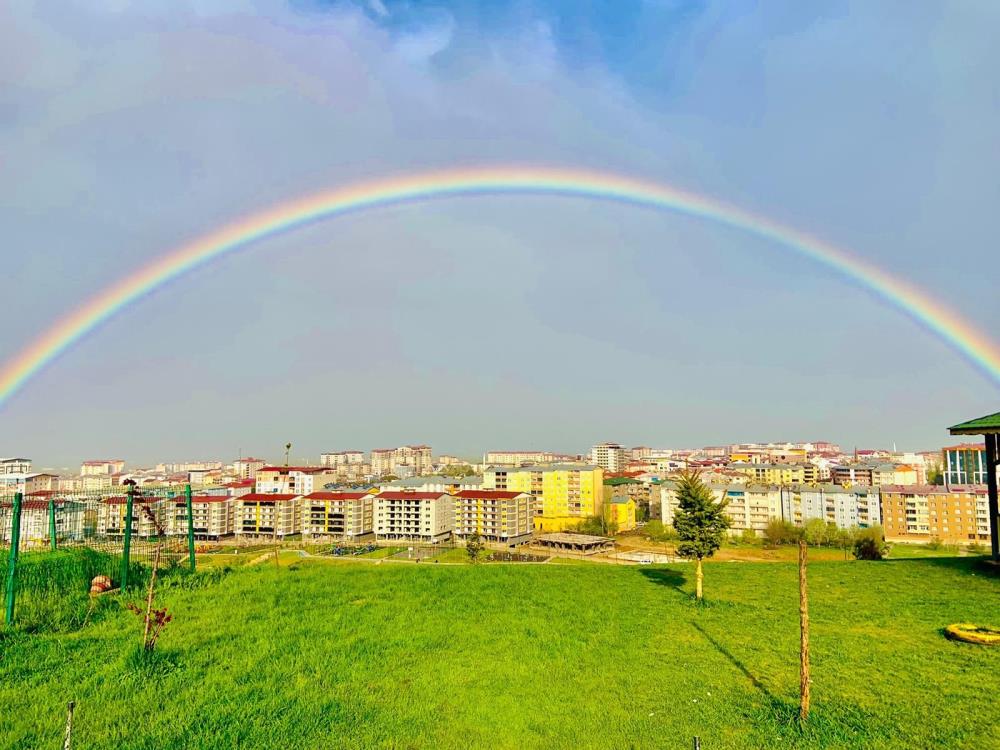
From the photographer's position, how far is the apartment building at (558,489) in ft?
270

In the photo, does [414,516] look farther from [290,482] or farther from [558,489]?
[290,482]

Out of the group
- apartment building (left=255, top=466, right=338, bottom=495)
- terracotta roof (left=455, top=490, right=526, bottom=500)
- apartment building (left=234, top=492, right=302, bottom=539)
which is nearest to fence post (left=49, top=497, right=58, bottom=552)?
terracotta roof (left=455, top=490, right=526, bottom=500)

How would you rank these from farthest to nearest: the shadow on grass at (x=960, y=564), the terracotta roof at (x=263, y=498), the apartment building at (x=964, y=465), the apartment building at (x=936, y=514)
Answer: the apartment building at (x=964, y=465) → the terracotta roof at (x=263, y=498) → the apartment building at (x=936, y=514) → the shadow on grass at (x=960, y=564)

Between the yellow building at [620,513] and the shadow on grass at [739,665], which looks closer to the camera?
the shadow on grass at [739,665]

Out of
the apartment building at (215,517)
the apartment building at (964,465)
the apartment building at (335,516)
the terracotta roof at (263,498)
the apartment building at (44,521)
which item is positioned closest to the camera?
the apartment building at (44,521)

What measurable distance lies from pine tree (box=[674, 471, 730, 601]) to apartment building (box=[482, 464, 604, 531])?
2802 inches

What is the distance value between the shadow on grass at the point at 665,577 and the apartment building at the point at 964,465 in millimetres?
93008

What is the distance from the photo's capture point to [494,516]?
73875 mm

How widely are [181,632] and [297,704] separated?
3055 millimetres

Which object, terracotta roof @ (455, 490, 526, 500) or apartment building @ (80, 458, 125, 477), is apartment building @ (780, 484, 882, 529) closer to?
terracotta roof @ (455, 490, 526, 500)

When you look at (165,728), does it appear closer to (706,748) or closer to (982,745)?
(706,748)

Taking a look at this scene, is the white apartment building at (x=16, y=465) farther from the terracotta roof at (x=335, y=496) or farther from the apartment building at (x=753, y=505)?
the apartment building at (x=753, y=505)

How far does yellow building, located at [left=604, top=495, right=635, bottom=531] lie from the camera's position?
7769 centimetres

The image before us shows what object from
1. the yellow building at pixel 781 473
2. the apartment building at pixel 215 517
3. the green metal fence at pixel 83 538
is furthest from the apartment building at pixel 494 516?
the green metal fence at pixel 83 538
